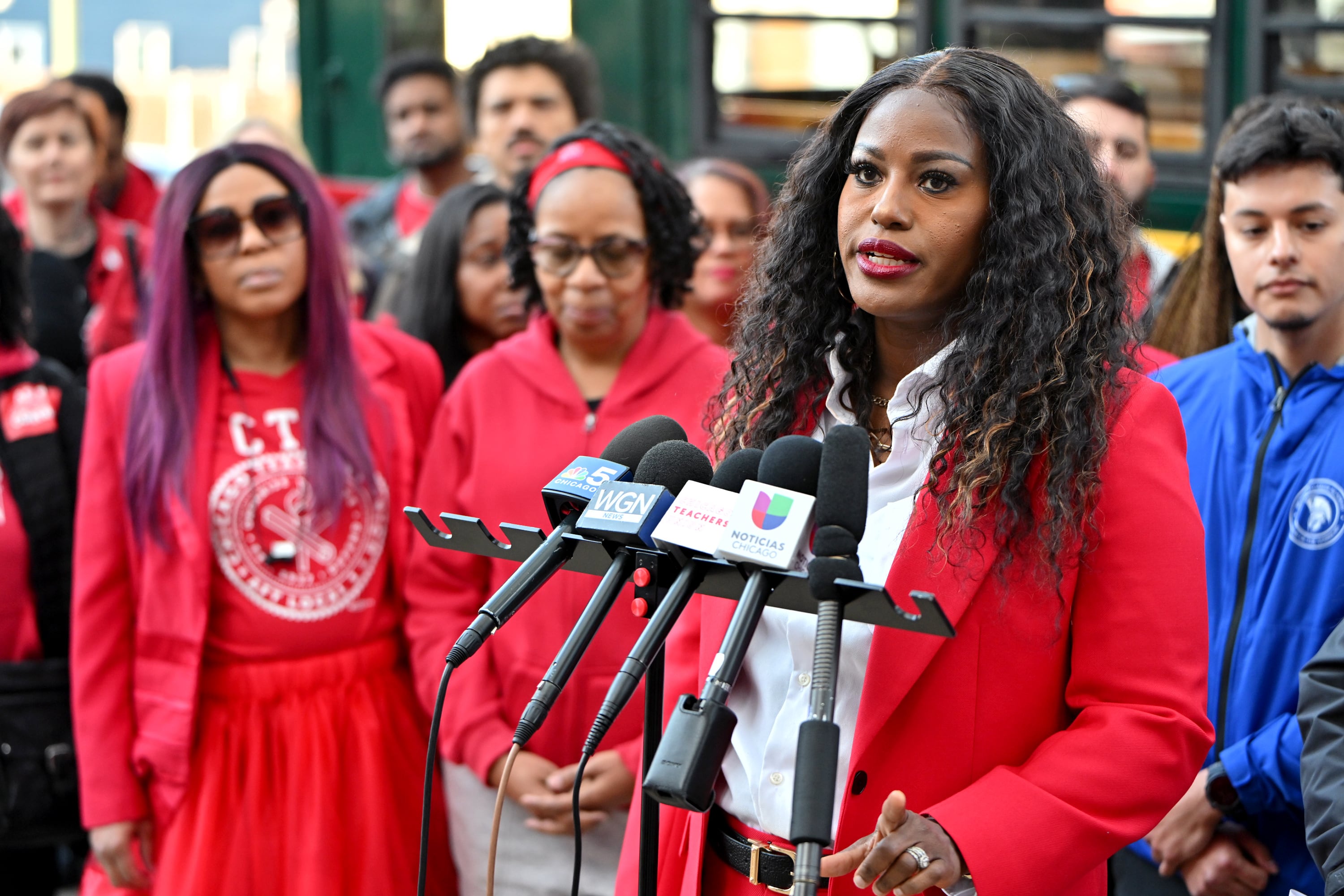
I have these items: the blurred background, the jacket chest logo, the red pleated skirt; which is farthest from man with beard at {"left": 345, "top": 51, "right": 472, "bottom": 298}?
the red pleated skirt

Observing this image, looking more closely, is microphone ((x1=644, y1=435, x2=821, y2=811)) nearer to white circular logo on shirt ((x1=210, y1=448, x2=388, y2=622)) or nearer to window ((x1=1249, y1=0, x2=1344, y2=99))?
white circular logo on shirt ((x1=210, y1=448, x2=388, y2=622))

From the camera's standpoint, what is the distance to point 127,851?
3.10 m

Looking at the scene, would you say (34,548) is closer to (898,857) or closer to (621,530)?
(621,530)

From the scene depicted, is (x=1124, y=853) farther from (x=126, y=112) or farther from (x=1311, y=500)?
(x=126, y=112)

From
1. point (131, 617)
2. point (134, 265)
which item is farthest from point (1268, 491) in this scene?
point (134, 265)

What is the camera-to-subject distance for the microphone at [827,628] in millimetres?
1382

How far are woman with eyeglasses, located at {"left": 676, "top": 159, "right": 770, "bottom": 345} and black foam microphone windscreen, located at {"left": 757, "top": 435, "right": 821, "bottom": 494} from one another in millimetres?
3054

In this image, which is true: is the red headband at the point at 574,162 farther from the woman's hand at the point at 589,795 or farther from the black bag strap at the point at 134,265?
the black bag strap at the point at 134,265

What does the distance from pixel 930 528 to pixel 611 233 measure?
1.55 meters

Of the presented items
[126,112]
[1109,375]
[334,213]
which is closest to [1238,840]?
[1109,375]

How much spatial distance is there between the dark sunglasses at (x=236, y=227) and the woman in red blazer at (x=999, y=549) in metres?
1.77

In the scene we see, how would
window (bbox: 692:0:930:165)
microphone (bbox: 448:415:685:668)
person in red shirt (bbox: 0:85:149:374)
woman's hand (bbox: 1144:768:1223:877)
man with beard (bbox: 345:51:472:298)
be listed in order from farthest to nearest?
1. man with beard (bbox: 345:51:472:298)
2. window (bbox: 692:0:930:165)
3. person in red shirt (bbox: 0:85:149:374)
4. woman's hand (bbox: 1144:768:1223:877)
5. microphone (bbox: 448:415:685:668)

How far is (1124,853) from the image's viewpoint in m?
2.98

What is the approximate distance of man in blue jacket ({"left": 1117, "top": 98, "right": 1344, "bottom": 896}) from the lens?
2.65 m
